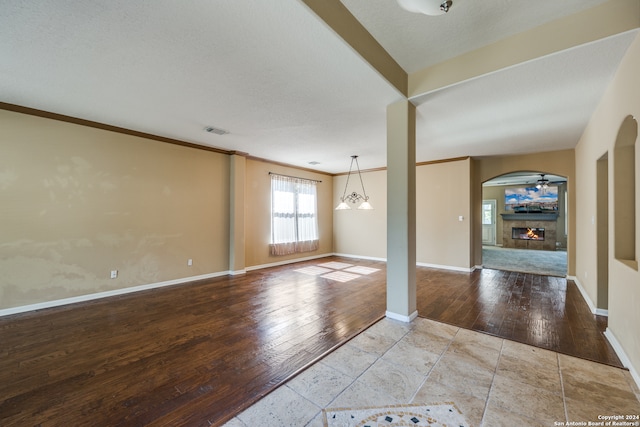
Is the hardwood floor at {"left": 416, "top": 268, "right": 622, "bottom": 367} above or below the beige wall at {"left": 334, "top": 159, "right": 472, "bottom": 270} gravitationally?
below

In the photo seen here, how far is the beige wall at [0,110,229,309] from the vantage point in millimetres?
3404

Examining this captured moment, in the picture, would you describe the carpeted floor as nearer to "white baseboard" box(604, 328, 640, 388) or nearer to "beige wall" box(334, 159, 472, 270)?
"beige wall" box(334, 159, 472, 270)

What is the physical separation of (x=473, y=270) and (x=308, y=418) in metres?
5.78

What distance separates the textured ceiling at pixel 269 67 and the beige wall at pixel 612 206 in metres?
0.18

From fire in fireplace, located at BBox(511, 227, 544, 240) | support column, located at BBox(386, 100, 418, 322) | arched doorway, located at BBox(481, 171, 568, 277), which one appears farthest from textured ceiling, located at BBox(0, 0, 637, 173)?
fire in fireplace, located at BBox(511, 227, 544, 240)

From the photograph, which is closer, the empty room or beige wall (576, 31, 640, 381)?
the empty room

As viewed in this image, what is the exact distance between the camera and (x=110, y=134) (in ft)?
13.6

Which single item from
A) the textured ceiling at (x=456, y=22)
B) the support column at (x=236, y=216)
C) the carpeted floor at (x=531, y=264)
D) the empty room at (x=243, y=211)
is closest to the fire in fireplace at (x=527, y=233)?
the carpeted floor at (x=531, y=264)

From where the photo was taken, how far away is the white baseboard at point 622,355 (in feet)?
6.42

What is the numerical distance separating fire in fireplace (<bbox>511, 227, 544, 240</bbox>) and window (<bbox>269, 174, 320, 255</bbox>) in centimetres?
854

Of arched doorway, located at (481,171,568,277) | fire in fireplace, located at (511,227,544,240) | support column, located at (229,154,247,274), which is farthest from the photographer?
fire in fireplace, located at (511,227,544,240)

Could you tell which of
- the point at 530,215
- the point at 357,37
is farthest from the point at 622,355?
the point at 530,215

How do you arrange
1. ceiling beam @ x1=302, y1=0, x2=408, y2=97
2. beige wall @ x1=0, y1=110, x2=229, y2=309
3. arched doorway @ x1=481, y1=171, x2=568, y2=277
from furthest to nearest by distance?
arched doorway @ x1=481, y1=171, x2=568, y2=277, beige wall @ x1=0, y1=110, x2=229, y2=309, ceiling beam @ x1=302, y1=0, x2=408, y2=97

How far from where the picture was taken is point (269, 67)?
248cm
